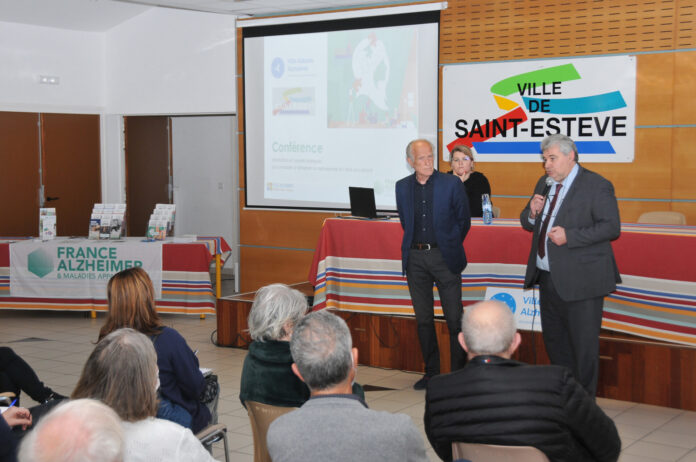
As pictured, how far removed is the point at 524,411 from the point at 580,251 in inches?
80.8

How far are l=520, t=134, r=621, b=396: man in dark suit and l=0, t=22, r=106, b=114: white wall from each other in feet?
26.7

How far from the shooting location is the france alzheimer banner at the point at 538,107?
271 inches

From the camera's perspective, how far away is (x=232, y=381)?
570 cm

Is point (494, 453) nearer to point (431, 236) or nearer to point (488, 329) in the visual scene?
point (488, 329)

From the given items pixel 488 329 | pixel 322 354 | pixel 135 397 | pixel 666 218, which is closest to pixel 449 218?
pixel 666 218

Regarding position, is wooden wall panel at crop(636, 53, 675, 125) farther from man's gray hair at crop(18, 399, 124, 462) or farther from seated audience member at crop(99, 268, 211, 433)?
man's gray hair at crop(18, 399, 124, 462)

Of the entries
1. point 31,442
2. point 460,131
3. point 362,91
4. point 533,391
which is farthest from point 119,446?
point 362,91

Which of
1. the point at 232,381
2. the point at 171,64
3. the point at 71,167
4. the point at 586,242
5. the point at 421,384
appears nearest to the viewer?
the point at 586,242

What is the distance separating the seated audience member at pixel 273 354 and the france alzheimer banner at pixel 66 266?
5.23 meters

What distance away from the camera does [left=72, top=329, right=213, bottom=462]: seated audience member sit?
2186mm

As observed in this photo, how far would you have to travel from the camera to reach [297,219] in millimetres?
8852

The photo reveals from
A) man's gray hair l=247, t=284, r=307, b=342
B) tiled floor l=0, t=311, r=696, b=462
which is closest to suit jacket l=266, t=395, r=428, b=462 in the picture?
man's gray hair l=247, t=284, r=307, b=342

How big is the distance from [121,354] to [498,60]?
5.92 meters

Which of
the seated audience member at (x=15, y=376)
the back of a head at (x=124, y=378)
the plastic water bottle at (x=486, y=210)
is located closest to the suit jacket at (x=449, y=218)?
the plastic water bottle at (x=486, y=210)
